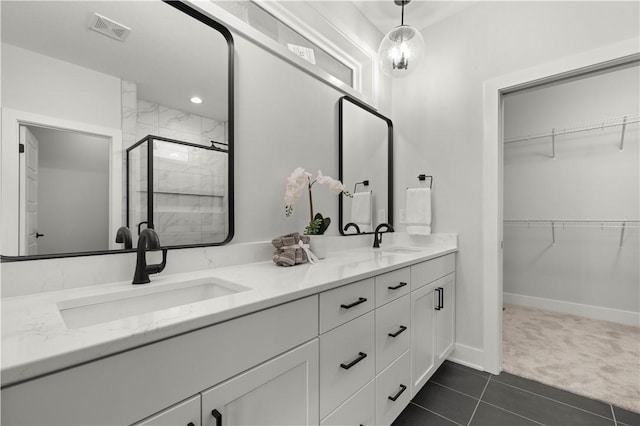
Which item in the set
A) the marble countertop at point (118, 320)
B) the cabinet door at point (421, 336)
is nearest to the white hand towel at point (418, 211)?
the cabinet door at point (421, 336)

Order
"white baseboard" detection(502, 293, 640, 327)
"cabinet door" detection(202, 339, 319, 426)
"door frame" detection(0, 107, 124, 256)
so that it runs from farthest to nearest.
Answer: "white baseboard" detection(502, 293, 640, 327) < "door frame" detection(0, 107, 124, 256) < "cabinet door" detection(202, 339, 319, 426)

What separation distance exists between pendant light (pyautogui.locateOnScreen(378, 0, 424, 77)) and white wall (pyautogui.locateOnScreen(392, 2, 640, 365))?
1.77 ft

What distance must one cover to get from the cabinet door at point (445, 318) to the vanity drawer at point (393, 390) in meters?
0.45

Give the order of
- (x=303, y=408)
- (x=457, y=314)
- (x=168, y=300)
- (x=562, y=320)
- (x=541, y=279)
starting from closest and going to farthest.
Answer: (x=303, y=408) → (x=168, y=300) → (x=457, y=314) → (x=562, y=320) → (x=541, y=279)

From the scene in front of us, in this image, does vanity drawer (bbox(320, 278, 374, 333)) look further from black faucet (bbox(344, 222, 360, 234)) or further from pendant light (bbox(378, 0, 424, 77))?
pendant light (bbox(378, 0, 424, 77))

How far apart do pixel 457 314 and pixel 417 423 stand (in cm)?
93

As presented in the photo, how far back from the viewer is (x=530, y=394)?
5.72 ft

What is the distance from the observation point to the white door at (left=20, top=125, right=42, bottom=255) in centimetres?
85

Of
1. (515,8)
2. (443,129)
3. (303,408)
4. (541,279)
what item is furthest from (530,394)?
(515,8)

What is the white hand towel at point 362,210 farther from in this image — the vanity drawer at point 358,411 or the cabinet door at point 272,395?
the cabinet door at point 272,395

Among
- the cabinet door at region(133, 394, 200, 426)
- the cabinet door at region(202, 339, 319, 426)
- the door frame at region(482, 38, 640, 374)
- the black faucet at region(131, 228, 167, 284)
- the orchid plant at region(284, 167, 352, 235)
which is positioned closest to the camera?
the cabinet door at region(133, 394, 200, 426)

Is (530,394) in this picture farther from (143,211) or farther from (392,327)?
(143,211)

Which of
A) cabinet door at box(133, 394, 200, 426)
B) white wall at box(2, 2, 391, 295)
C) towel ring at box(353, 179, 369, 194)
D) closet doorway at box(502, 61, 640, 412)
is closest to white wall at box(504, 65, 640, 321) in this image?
closet doorway at box(502, 61, 640, 412)

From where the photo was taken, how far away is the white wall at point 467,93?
1828 mm
